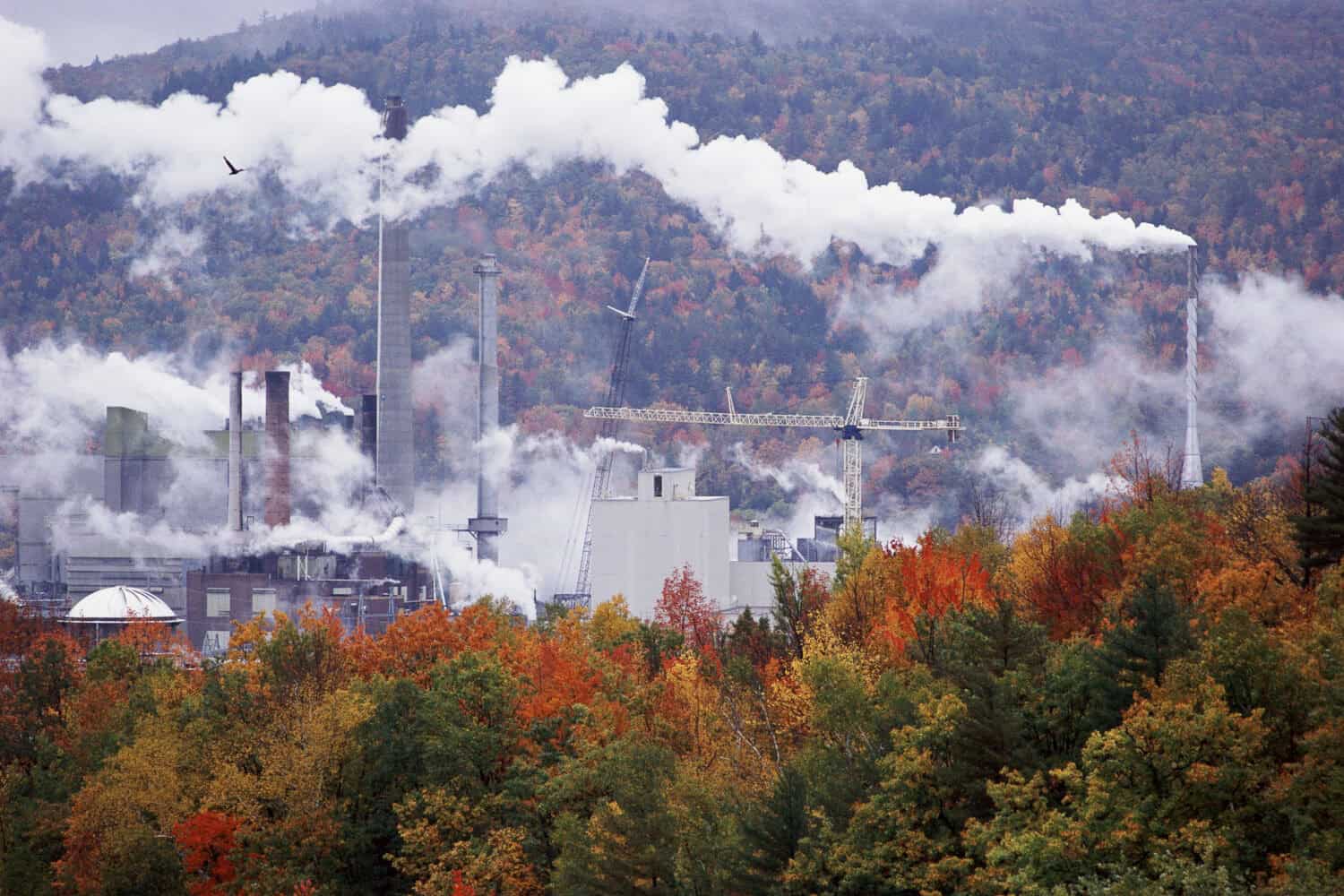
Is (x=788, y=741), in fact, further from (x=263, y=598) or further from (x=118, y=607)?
(x=263, y=598)

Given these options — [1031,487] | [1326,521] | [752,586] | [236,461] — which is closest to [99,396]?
[236,461]

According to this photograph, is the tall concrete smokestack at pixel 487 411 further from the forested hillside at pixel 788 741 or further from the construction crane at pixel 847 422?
the forested hillside at pixel 788 741

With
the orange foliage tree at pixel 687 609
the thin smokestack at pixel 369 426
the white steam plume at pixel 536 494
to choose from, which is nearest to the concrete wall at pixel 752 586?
the orange foliage tree at pixel 687 609

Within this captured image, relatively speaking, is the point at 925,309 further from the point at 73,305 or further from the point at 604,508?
the point at 604,508

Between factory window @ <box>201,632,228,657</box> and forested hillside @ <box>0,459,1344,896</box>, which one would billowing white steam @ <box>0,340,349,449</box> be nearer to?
factory window @ <box>201,632,228,657</box>

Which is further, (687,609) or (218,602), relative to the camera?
(218,602)

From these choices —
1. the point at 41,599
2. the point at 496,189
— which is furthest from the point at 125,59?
the point at 41,599
